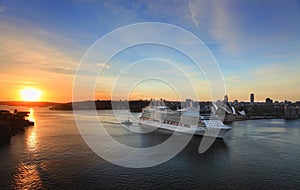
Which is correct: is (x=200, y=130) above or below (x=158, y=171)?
above

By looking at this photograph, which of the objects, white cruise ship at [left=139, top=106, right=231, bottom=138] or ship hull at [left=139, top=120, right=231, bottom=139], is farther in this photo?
white cruise ship at [left=139, top=106, right=231, bottom=138]

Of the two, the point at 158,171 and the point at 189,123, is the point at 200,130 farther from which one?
the point at 158,171

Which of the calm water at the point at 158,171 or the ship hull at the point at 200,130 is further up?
the ship hull at the point at 200,130

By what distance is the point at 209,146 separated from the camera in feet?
73.2

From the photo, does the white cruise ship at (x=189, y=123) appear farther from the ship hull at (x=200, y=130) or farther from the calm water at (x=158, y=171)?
the calm water at (x=158, y=171)

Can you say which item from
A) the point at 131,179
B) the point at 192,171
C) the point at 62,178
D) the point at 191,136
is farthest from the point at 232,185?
the point at 191,136

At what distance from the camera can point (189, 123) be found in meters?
29.0

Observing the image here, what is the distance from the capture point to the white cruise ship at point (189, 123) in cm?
2555

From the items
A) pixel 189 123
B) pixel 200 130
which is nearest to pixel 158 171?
pixel 200 130

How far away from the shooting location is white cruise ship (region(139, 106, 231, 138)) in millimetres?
25547

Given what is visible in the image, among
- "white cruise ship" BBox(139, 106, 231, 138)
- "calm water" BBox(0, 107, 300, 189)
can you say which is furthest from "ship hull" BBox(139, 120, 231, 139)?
"calm water" BBox(0, 107, 300, 189)

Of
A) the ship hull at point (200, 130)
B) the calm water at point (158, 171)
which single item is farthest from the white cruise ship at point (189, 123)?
the calm water at point (158, 171)

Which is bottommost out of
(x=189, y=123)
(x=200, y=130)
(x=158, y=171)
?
(x=158, y=171)

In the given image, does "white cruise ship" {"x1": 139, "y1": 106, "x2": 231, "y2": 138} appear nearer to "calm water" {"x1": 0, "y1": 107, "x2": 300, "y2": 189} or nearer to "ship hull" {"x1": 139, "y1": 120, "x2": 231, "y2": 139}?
"ship hull" {"x1": 139, "y1": 120, "x2": 231, "y2": 139}
